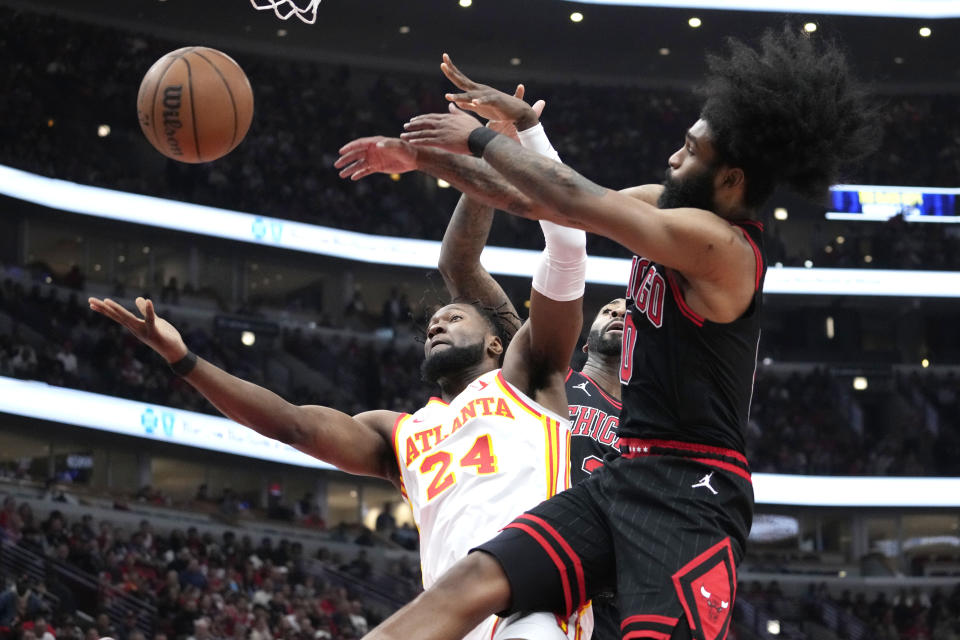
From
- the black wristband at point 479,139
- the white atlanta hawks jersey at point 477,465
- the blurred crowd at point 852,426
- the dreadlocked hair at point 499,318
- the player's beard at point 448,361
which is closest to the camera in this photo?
the black wristband at point 479,139

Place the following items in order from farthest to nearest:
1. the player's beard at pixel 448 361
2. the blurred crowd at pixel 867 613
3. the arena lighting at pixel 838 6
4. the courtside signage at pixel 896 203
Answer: the courtside signage at pixel 896 203
the arena lighting at pixel 838 6
the blurred crowd at pixel 867 613
the player's beard at pixel 448 361

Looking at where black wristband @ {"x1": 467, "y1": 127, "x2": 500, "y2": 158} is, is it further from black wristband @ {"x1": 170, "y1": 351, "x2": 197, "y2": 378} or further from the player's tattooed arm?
the player's tattooed arm

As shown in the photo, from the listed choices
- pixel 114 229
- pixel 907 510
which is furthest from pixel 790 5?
pixel 114 229

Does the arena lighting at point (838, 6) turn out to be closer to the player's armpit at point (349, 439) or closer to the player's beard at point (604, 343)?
the player's beard at point (604, 343)

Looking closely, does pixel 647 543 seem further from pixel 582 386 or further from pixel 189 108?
pixel 189 108

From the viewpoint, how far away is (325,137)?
27.3 m

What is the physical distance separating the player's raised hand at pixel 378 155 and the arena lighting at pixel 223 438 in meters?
12.7

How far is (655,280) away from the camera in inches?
147

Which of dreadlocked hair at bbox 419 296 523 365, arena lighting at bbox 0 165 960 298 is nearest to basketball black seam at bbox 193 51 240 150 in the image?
dreadlocked hair at bbox 419 296 523 365

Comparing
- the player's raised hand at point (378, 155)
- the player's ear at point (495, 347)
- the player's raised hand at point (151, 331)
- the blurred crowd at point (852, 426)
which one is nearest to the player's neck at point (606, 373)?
the player's ear at point (495, 347)

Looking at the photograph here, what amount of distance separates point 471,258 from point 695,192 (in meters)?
1.82

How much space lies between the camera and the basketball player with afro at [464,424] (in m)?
4.23

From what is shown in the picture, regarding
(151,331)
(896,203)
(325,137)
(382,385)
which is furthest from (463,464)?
(896,203)

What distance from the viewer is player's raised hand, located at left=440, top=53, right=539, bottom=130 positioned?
12.9 ft
